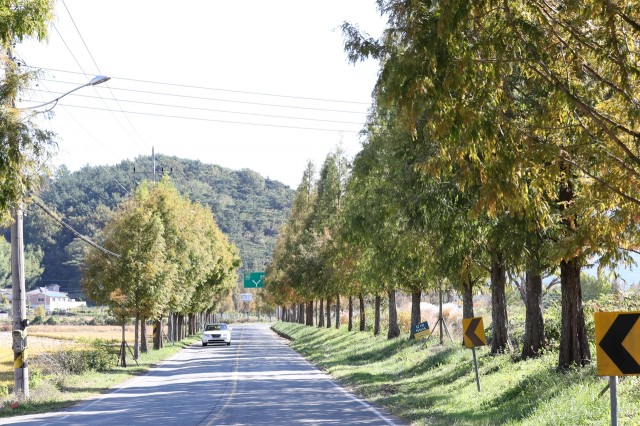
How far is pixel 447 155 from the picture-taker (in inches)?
444

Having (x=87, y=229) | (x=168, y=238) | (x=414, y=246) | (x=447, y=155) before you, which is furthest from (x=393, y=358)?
(x=87, y=229)

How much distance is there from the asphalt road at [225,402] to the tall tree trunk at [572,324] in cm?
404

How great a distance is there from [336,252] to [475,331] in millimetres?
31665

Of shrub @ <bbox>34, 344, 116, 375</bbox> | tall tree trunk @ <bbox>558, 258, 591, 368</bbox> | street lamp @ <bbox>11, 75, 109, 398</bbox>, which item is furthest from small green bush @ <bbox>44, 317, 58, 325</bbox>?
tall tree trunk @ <bbox>558, 258, 591, 368</bbox>

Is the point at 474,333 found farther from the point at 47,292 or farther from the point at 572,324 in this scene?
the point at 47,292

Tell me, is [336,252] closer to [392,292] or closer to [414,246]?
[392,292]

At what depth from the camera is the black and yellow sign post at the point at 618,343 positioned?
921 centimetres

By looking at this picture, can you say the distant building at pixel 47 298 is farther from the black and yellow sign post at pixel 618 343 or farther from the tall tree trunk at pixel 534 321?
the black and yellow sign post at pixel 618 343

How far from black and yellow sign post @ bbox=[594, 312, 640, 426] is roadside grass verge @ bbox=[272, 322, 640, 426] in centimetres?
341

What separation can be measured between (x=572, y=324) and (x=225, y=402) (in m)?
8.86

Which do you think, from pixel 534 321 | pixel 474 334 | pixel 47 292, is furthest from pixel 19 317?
pixel 47 292

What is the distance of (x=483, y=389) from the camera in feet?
64.1

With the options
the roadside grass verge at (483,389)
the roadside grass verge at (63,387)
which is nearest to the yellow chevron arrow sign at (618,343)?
the roadside grass verge at (483,389)

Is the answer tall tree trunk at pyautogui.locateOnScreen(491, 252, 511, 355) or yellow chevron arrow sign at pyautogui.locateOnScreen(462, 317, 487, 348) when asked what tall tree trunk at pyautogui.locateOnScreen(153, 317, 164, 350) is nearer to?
tall tree trunk at pyautogui.locateOnScreen(491, 252, 511, 355)
